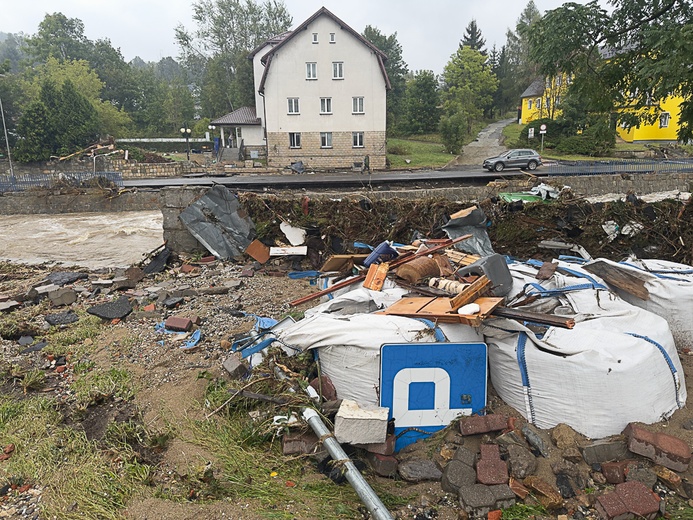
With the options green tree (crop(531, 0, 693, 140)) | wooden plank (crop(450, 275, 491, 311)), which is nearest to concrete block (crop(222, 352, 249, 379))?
wooden plank (crop(450, 275, 491, 311))

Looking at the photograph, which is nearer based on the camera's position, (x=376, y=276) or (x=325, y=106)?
(x=376, y=276)

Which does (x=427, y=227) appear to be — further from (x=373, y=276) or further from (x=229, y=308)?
(x=229, y=308)

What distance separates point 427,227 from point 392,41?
50.4m

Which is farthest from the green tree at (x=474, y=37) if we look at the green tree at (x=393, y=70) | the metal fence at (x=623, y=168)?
the metal fence at (x=623, y=168)

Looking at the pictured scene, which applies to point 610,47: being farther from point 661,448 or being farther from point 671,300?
point 661,448

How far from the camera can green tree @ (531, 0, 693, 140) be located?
8.91m

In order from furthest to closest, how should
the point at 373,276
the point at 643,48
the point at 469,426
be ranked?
the point at 643,48 → the point at 373,276 → the point at 469,426

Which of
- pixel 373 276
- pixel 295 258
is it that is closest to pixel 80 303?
pixel 295 258

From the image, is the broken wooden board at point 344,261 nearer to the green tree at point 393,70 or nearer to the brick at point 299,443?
the brick at point 299,443

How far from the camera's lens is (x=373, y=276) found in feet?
16.7

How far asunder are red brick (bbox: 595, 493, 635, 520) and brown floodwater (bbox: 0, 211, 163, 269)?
10508 millimetres

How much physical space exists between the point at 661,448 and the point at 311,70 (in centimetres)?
2907

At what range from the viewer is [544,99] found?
37.5 meters

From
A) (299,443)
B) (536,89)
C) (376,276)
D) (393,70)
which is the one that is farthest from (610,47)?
(393,70)
